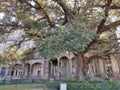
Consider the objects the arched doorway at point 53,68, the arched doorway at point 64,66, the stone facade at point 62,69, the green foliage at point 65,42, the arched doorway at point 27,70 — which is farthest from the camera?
the arched doorway at point 27,70

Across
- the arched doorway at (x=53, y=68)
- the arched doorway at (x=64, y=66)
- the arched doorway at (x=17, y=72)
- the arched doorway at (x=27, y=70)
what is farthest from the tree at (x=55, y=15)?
the arched doorway at (x=17, y=72)

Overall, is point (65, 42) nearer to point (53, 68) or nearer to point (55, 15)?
point (55, 15)

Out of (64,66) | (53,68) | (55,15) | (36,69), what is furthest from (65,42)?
(36,69)

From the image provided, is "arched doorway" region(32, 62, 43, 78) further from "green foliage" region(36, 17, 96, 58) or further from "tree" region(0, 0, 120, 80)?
"green foliage" region(36, 17, 96, 58)

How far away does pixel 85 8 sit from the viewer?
9320 mm

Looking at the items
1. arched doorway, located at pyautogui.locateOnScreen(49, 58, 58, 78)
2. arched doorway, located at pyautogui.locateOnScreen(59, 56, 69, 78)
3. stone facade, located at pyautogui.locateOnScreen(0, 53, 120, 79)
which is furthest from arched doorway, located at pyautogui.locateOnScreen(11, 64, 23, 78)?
arched doorway, located at pyautogui.locateOnScreen(59, 56, 69, 78)

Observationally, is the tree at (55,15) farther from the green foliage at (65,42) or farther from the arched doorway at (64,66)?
the arched doorway at (64,66)

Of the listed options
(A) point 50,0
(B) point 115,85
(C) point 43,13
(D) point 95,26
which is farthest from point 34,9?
(B) point 115,85

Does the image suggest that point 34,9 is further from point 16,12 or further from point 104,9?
point 104,9

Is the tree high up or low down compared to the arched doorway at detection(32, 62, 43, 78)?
up

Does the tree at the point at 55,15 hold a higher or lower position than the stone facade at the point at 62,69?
higher

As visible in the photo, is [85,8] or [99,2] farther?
[99,2]

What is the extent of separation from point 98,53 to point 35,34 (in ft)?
27.1

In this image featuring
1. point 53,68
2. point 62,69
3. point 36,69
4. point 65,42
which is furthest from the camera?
point 36,69
